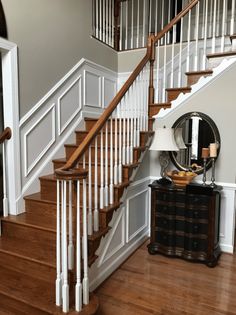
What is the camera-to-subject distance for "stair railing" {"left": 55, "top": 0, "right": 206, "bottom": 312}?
1.99 meters

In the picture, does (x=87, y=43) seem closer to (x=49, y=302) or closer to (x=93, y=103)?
(x=93, y=103)

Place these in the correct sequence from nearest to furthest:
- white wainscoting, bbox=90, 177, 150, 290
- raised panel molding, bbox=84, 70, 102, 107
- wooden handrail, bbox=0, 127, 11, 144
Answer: white wainscoting, bbox=90, 177, 150, 290 < wooden handrail, bbox=0, 127, 11, 144 < raised panel molding, bbox=84, 70, 102, 107

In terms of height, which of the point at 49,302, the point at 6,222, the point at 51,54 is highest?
the point at 51,54

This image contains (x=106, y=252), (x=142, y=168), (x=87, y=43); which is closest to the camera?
(x=106, y=252)

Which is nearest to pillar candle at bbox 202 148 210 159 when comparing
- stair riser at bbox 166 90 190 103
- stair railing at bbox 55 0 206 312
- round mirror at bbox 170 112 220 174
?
round mirror at bbox 170 112 220 174

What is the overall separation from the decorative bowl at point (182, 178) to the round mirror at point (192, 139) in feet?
0.71

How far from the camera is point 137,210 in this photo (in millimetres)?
3572

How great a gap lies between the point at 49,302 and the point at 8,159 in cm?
155

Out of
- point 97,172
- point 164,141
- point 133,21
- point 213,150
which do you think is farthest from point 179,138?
point 133,21

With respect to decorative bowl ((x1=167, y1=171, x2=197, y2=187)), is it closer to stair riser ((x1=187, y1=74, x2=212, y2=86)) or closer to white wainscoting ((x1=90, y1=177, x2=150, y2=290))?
white wainscoting ((x1=90, y1=177, x2=150, y2=290))

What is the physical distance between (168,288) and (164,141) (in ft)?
5.29

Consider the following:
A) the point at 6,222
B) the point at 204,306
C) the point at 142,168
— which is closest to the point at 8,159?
the point at 6,222

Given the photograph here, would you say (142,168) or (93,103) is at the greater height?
(93,103)

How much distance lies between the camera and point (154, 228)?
134 inches
